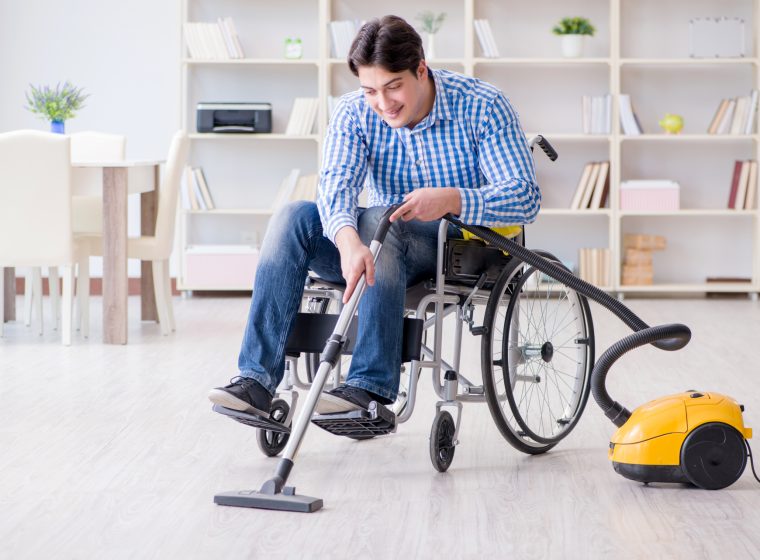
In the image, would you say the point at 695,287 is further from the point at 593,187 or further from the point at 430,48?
the point at 430,48

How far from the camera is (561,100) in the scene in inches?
237

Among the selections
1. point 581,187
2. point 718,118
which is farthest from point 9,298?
point 718,118

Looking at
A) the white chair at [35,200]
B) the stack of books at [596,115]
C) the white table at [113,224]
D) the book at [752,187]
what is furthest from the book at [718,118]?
the white chair at [35,200]

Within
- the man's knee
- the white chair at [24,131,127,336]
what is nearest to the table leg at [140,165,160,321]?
the white chair at [24,131,127,336]

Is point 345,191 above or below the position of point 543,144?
below

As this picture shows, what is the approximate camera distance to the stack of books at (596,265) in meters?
5.84

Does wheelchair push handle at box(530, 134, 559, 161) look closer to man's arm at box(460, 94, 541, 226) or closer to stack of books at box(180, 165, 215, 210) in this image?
man's arm at box(460, 94, 541, 226)

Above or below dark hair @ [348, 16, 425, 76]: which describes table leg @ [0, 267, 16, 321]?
below

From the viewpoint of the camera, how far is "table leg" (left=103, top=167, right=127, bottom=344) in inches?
161

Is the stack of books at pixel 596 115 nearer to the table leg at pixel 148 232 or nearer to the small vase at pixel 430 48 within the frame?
the small vase at pixel 430 48

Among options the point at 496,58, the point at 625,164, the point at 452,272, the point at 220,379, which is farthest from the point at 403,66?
the point at 625,164

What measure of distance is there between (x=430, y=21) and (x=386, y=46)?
3.69m

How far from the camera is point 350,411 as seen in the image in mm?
2094

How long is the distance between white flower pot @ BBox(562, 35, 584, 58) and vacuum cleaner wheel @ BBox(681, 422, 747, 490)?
3942 mm
